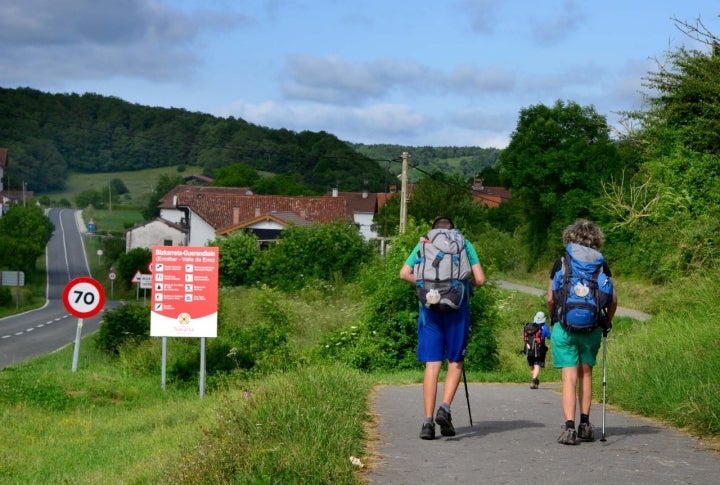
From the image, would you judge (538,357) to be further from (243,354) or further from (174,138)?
(174,138)

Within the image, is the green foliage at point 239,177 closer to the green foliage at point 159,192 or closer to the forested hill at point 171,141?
the forested hill at point 171,141

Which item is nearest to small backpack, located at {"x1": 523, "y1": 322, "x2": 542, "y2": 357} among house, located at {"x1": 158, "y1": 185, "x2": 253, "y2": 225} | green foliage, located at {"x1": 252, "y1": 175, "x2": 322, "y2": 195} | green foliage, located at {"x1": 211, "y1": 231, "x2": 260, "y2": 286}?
green foliage, located at {"x1": 211, "y1": 231, "x2": 260, "y2": 286}

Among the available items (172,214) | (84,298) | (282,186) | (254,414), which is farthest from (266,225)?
(254,414)

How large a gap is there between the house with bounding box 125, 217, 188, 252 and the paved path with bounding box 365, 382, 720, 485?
117 m

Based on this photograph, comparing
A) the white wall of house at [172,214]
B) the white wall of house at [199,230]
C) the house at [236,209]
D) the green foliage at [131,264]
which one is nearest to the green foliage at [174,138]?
the white wall of house at [172,214]

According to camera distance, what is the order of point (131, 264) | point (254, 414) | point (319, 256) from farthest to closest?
point (131, 264), point (319, 256), point (254, 414)

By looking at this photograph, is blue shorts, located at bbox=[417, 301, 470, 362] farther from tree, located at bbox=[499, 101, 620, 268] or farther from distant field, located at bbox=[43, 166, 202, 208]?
distant field, located at bbox=[43, 166, 202, 208]

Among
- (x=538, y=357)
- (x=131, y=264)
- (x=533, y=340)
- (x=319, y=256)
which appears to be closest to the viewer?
(x=538, y=357)

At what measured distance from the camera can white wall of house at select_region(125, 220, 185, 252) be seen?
126 metres

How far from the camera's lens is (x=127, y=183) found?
176m

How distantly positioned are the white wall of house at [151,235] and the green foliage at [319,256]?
6954cm

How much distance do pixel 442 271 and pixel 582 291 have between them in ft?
3.38

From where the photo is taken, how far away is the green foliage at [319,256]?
55.0 metres

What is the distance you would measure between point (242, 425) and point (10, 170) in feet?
577
